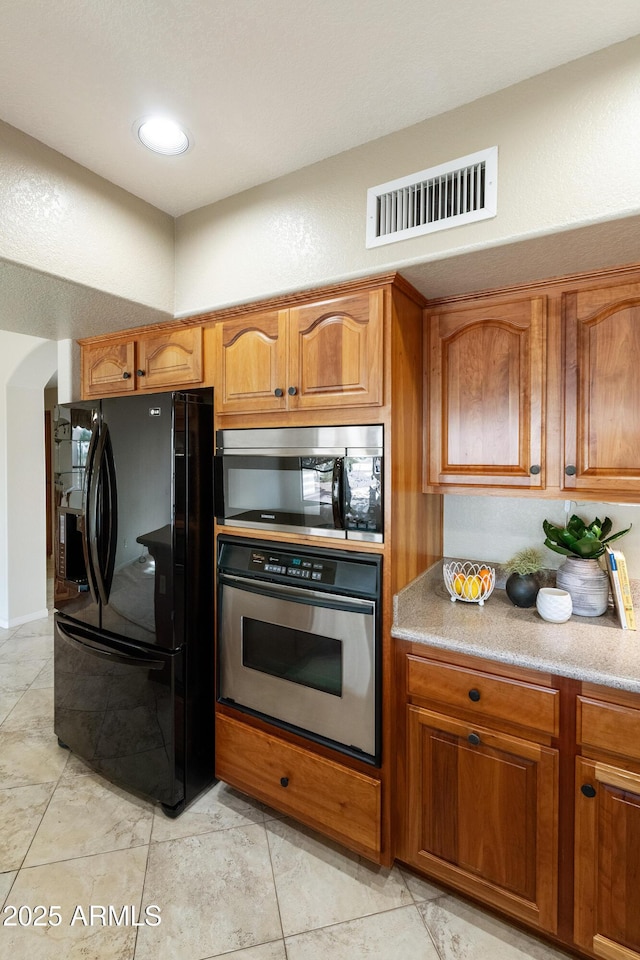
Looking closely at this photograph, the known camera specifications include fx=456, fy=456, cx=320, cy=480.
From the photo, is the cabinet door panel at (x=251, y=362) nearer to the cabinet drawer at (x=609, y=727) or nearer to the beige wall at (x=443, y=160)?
the beige wall at (x=443, y=160)

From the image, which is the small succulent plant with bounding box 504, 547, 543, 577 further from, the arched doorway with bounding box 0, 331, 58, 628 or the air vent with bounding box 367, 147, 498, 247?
A: the arched doorway with bounding box 0, 331, 58, 628

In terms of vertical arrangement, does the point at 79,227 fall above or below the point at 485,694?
above

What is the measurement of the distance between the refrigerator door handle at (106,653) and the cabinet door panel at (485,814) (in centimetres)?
109

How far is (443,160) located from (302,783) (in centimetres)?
Answer: 227

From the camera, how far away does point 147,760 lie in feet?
6.43

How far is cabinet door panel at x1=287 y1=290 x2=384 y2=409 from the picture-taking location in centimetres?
159

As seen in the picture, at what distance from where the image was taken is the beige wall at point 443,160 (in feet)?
4.00

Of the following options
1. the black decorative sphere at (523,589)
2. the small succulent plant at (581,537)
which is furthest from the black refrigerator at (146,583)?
the small succulent plant at (581,537)

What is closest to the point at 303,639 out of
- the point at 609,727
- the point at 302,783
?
the point at 302,783

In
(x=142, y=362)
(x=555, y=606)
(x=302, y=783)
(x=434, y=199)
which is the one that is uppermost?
(x=434, y=199)

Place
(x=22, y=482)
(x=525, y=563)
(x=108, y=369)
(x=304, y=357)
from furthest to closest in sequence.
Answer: (x=22, y=482)
(x=108, y=369)
(x=525, y=563)
(x=304, y=357)

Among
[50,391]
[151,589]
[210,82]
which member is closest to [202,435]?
[151,589]

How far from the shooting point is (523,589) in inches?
70.5

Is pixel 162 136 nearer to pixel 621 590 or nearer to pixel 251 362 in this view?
pixel 251 362
